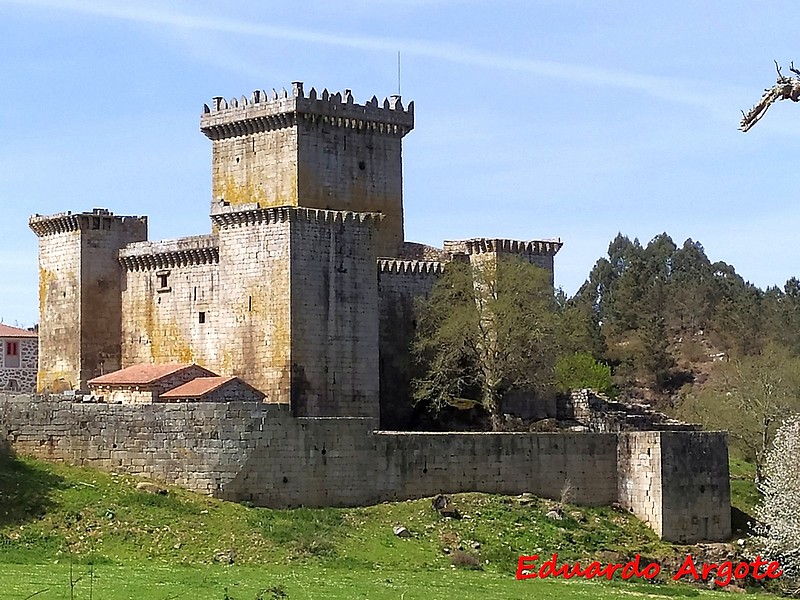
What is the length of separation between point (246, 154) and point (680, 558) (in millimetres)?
21796

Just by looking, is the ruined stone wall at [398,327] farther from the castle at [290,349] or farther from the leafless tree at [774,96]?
the leafless tree at [774,96]

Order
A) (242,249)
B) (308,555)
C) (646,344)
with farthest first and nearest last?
(646,344), (242,249), (308,555)

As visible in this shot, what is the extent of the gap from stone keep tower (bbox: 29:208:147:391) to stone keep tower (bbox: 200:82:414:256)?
13.4 ft

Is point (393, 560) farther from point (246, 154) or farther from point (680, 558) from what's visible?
point (246, 154)

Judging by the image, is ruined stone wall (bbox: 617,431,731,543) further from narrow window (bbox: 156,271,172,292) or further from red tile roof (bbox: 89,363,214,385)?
A: narrow window (bbox: 156,271,172,292)

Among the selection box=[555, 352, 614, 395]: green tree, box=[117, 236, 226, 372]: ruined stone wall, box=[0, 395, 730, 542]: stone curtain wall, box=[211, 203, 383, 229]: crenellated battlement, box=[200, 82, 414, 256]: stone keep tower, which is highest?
box=[200, 82, 414, 256]: stone keep tower

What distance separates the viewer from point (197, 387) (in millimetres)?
50031

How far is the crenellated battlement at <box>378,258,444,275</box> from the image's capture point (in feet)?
186

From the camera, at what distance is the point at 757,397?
224 feet

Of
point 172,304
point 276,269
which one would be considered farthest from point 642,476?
point 172,304

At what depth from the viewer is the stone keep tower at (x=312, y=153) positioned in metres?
56.2

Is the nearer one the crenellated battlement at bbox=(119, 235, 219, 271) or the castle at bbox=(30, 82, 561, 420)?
the castle at bbox=(30, 82, 561, 420)

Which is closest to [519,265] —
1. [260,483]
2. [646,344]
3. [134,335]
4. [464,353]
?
[464,353]

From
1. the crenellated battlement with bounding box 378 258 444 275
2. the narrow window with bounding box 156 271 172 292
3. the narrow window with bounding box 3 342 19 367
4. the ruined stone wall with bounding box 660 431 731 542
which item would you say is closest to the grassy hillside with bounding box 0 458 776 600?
the ruined stone wall with bounding box 660 431 731 542
